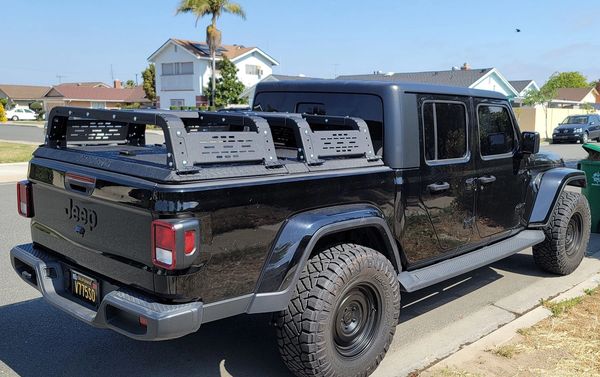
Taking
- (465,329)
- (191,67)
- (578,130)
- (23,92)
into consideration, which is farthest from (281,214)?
(23,92)

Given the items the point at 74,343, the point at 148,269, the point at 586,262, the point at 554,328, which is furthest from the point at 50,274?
the point at 586,262

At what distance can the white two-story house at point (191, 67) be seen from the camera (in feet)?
163

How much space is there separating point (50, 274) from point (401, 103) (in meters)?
2.60

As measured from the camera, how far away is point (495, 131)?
16.4 feet

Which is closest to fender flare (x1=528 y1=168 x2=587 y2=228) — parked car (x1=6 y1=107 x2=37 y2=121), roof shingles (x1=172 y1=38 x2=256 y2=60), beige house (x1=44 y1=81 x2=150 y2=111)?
roof shingles (x1=172 y1=38 x2=256 y2=60)

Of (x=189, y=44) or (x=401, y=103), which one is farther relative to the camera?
(x=189, y=44)

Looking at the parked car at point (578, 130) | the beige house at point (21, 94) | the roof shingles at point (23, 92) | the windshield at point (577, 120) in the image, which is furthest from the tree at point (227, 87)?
the roof shingles at point (23, 92)

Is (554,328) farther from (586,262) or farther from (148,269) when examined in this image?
(148,269)

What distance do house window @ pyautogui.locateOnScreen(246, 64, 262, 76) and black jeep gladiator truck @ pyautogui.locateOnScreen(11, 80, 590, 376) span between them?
49.1 metres

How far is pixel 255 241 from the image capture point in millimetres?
2982

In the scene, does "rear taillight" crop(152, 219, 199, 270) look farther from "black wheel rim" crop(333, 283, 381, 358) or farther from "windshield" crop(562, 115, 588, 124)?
"windshield" crop(562, 115, 588, 124)

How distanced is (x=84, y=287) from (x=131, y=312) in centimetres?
70

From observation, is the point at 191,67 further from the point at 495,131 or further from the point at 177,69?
the point at 495,131

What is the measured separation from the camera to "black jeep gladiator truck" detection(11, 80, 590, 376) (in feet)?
9.12
